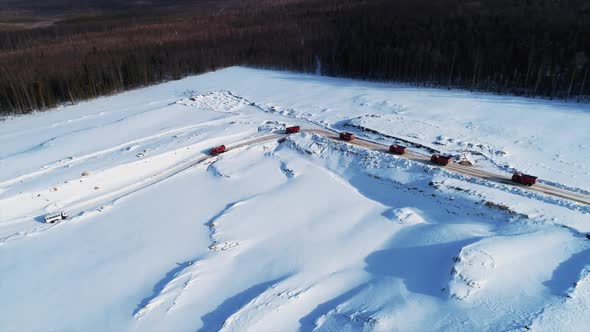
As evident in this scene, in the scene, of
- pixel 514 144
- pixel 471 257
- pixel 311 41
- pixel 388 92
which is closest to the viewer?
pixel 471 257

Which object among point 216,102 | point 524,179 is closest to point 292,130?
point 216,102

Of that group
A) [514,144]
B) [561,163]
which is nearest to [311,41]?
[514,144]

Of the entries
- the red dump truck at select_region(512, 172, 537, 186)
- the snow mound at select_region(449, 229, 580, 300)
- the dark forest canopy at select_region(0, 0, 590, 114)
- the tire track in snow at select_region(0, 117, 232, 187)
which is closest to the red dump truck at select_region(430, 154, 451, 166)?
Result: the red dump truck at select_region(512, 172, 537, 186)

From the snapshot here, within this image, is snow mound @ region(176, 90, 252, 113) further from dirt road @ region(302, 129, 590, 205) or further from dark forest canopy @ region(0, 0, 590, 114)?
dark forest canopy @ region(0, 0, 590, 114)

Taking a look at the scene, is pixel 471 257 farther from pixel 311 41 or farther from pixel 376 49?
pixel 311 41

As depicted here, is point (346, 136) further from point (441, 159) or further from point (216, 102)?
point (216, 102)

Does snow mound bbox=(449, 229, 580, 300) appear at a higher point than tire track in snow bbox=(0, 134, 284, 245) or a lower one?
higher
